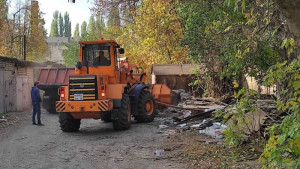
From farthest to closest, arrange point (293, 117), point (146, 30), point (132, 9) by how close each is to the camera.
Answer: point (132, 9)
point (146, 30)
point (293, 117)

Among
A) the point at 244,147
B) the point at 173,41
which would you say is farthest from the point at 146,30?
the point at 244,147

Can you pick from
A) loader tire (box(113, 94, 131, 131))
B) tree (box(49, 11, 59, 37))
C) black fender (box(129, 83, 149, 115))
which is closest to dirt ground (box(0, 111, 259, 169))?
loader tire (box(113, 94, 131, 131))

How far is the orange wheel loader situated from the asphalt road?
1.54 feet

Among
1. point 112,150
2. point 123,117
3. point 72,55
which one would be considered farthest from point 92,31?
point 112,150

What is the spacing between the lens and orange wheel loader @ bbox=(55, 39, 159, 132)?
10.7 metres

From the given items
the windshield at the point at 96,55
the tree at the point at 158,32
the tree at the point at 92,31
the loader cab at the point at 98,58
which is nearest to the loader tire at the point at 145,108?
the loader cab at the point at 98,58

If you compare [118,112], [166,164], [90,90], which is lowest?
[166,164]

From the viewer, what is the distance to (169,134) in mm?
10336

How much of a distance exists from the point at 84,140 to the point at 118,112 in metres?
1.55

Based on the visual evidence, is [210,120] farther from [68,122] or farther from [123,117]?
[68,122]

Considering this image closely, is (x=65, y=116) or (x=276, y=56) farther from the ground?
(x=276, y=56)

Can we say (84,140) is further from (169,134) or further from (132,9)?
(132,9)

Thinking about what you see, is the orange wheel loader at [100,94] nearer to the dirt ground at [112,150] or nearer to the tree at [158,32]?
the dirt ground at [112,150]

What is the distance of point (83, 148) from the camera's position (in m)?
8.77
